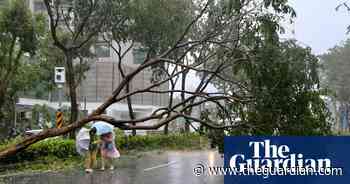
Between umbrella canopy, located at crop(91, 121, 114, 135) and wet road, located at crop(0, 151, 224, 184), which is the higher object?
umbrella canopy, located at crop(91, 121, 114, 135)

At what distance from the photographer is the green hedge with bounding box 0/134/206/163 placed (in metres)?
18.2

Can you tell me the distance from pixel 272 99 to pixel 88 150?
7142 mm

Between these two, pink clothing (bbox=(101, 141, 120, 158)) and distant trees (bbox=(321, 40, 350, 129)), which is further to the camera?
distant trees (bbox=(321, 40, 350, 129))

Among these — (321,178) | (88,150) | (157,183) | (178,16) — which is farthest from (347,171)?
(178,16)

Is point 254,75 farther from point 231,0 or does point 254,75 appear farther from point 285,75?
point 231,0

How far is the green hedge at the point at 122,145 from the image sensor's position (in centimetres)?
1822

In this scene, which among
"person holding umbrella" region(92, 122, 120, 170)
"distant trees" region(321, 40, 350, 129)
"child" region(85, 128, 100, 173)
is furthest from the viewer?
"distant trees" region(321, 40, 350, 129)

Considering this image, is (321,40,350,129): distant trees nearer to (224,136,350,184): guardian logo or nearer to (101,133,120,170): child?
(101,133,120,170): child

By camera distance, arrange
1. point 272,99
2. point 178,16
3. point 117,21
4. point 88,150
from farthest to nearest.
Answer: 1. point 178,16
2. point 117,21
3. point 88,150
4. point 272,99

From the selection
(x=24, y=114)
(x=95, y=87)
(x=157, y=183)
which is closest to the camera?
(x=157, y=183)

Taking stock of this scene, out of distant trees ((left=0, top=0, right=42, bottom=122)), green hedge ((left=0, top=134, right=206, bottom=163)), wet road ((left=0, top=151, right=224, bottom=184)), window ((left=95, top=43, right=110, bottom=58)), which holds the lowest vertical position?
wet road ((left=0, top=151, right=224, bottom=184))

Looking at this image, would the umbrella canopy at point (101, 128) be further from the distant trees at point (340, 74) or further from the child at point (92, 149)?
the distant trees at point (340, 74)

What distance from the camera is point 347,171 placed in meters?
8.96

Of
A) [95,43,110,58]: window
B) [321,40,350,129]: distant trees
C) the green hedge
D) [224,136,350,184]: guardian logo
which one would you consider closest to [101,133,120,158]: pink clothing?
the green hedge
